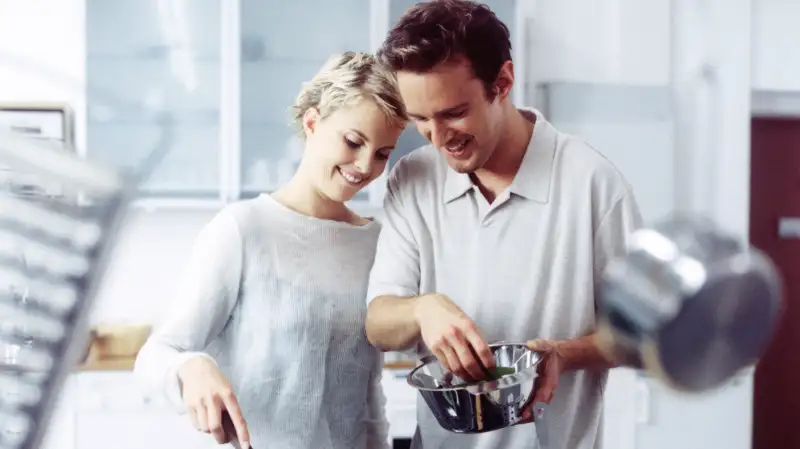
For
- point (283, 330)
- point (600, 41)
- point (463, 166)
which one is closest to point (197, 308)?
point (283, 330)

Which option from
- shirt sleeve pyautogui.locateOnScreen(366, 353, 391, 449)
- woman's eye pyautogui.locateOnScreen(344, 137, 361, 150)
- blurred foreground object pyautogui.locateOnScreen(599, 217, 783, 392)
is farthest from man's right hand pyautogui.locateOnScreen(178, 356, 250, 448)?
blurred foreground object pyautogui.locateOnScreen(599, 217, 783, 392)

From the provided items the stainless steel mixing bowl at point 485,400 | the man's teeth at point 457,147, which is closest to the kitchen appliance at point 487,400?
the stainless steel mixing bowl at point 485,400

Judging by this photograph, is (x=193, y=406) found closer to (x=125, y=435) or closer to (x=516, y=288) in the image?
(x=125, y=435)

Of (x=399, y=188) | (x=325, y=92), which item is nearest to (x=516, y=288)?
(x=399, y=188)

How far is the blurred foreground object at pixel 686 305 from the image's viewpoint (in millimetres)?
708

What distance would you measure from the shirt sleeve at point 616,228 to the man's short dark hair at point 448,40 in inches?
6.5

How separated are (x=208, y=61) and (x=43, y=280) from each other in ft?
1.04

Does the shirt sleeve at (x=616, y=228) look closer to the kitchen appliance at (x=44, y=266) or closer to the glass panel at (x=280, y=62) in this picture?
the glass panel at (x=280, y=62)

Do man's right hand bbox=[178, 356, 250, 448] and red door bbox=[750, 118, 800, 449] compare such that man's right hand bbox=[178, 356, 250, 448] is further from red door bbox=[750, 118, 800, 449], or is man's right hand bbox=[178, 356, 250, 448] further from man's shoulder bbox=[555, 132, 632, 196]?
red door bbox=[750, 118, 800, 449]

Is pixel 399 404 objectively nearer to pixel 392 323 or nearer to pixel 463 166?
pixel 392 323

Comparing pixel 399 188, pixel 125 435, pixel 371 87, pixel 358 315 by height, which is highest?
pixel 371 87

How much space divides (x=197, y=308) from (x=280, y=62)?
31 centimetres

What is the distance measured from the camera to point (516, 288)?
2.61ft

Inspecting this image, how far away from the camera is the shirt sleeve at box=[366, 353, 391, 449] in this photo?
2.70 ft
